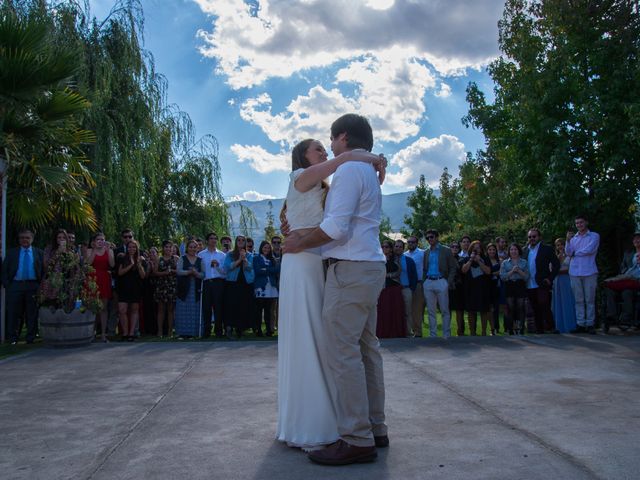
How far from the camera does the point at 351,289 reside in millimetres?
3914

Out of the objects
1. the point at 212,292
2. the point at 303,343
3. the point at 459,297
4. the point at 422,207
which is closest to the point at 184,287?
the point at 212,292

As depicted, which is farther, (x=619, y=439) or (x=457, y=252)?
(x=457, y=252)

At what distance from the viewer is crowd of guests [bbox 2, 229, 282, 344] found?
1195 cm

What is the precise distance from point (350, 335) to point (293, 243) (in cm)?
73

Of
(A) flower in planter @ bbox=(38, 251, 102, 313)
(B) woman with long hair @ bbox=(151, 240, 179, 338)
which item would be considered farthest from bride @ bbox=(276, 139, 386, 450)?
(B) woman with long hair @ bbox=(151, 240, 179, 338)

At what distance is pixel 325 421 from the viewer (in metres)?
4.15

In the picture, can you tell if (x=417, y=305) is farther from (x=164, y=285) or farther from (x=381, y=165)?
(x=381, y=165)

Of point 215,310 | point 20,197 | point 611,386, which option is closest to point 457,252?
point 215,310

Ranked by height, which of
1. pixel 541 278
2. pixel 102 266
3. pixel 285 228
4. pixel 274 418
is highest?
pixel 102 266

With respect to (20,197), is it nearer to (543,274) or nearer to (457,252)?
(457,252)

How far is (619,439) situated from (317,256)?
2.38 metres

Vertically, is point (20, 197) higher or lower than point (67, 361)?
higher

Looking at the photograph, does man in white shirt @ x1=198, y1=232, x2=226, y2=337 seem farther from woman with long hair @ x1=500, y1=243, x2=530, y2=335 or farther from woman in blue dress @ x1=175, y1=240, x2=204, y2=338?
woman with long hair @ x1=500, y1=243, x2=530, y2=335

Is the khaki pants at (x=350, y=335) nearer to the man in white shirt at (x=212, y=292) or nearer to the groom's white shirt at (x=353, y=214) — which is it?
the groom's white shirt at (x=353, y=214)
